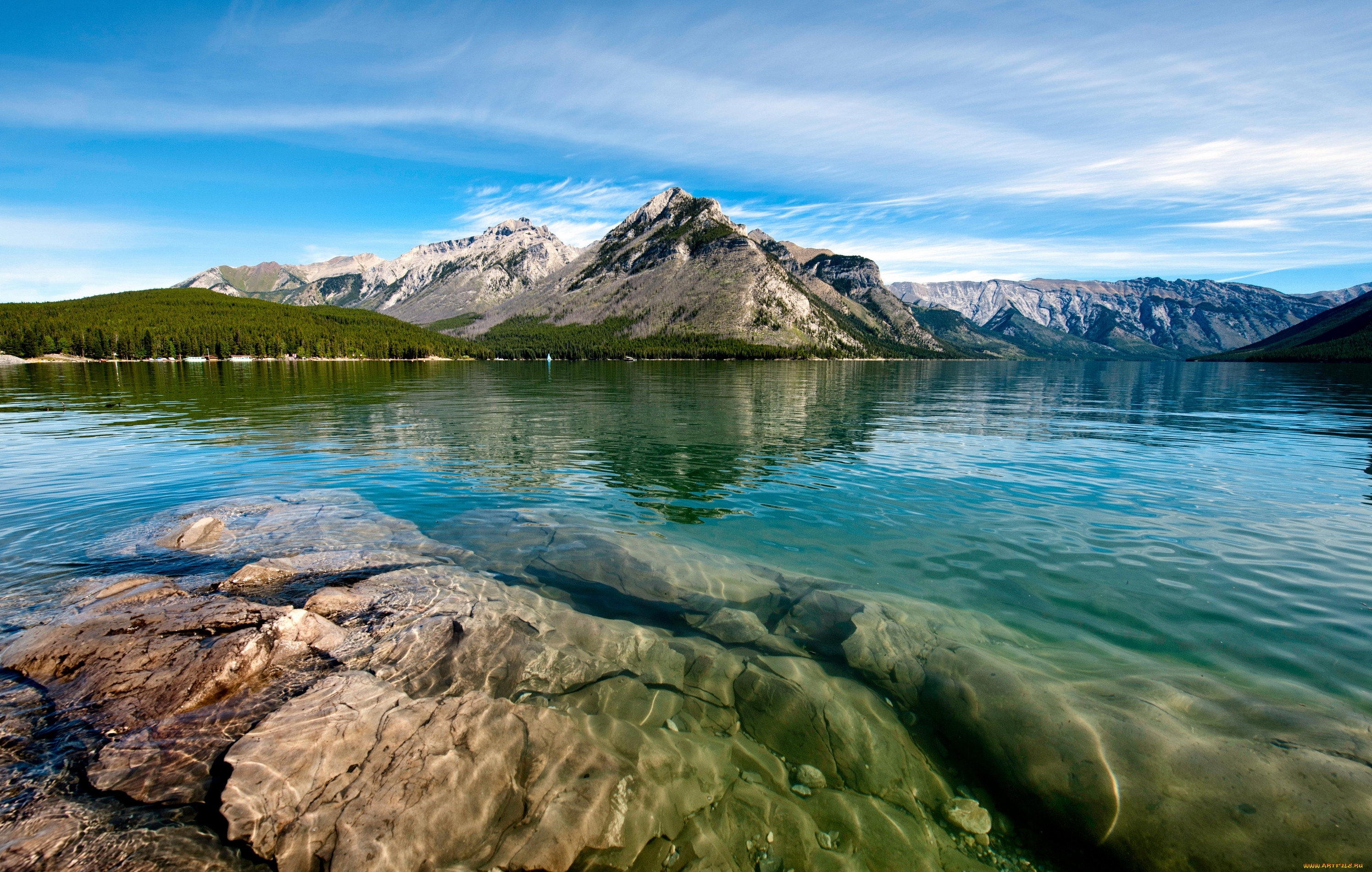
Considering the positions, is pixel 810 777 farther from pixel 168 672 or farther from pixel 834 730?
pixel 168 672

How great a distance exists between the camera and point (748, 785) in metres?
6.93

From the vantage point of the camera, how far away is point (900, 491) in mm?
20672

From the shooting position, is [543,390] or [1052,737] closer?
[1052,737]

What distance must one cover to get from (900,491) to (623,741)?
16104 millimetres

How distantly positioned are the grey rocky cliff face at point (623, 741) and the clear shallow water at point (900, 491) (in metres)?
2.18

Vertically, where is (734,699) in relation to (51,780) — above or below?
below

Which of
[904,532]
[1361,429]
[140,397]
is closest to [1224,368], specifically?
[1361,429]

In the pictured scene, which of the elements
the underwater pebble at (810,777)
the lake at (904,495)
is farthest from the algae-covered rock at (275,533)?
the underwater pebble at (810,777)

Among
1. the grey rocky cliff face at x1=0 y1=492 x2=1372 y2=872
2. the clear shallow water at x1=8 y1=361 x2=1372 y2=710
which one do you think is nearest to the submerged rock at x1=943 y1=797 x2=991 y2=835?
the grey rocky cliff face at x1=0 y1=492 x2=1372 y2=872

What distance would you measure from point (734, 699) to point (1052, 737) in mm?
→ 4375

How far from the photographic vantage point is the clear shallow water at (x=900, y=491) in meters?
11.2

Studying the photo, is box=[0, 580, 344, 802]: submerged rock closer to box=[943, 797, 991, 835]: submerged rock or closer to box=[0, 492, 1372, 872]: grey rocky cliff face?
box=[0, 492, 1372, 872]: grey rocky cliff face

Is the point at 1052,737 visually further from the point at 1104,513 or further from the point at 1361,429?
the point at 1361,429

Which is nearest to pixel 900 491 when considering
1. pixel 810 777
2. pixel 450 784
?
pixel 810 777
